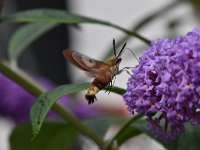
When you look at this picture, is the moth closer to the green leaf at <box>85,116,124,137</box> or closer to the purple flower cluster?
the purple flower cluster

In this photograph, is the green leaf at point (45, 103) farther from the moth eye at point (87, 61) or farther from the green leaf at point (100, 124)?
the green leaf at point (100, 124)

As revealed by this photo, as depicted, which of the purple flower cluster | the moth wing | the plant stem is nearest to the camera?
the purple flower cluster

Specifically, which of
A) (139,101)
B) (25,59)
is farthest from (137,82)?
(25,59)

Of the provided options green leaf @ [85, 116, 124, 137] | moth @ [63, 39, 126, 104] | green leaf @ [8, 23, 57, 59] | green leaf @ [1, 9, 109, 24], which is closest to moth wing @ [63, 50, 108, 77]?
moth @ [63, 39, 126, 104]

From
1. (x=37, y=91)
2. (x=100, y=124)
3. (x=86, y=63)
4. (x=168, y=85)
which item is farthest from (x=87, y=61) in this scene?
(x=100, y=124)

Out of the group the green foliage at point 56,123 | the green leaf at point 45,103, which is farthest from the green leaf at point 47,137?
the green leaf at point 45,103

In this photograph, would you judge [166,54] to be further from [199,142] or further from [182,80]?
[199,142]
